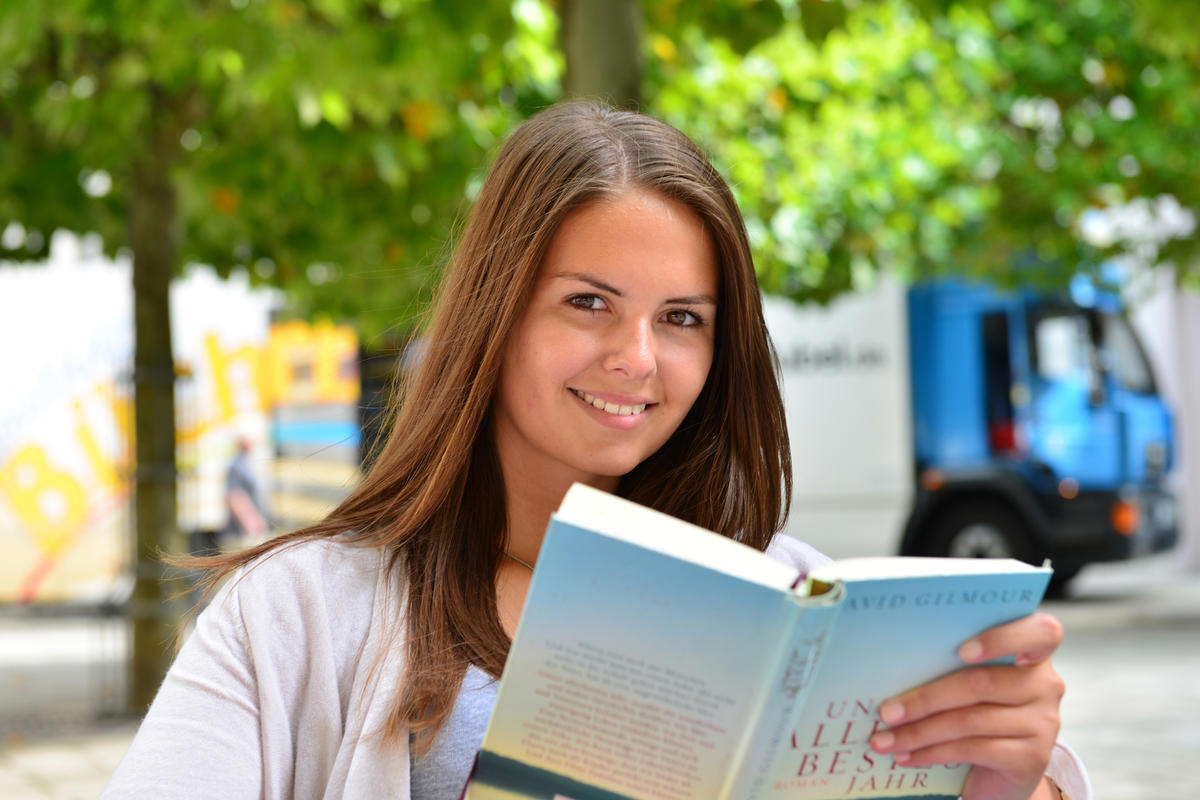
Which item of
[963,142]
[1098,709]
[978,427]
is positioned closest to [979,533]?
[978,427]

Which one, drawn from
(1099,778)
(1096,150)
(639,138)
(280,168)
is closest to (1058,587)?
(1096,150)

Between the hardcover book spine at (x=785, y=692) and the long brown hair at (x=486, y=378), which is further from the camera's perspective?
the long brown hair at (x=486, y=378)

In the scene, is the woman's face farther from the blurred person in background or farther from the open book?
the blurred person in background

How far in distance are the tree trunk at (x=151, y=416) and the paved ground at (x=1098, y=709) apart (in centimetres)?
46

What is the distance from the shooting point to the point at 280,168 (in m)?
6.64

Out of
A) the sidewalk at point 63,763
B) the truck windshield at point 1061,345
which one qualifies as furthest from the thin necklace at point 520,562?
the truck windshield at point 1061,345

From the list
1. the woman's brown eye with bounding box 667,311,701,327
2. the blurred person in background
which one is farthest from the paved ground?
the woman's brown eye with bounding box 667,311,701,327

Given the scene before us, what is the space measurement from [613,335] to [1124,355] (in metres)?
11.3

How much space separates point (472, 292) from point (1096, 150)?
8692 millimetres

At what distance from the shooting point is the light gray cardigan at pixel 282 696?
1411 mm

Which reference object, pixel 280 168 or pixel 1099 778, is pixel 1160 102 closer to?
pixel 1099 778

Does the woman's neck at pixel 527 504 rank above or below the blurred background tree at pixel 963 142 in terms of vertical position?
below

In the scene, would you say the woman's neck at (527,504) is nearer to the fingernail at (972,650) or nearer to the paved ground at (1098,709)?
the fingernail at (972,650)

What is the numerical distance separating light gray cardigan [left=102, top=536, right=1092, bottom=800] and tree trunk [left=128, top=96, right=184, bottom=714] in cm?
615
